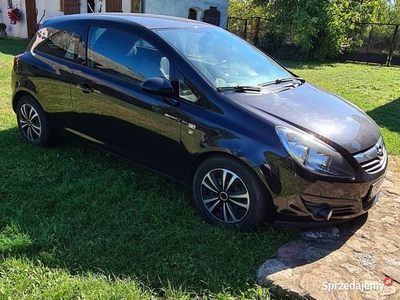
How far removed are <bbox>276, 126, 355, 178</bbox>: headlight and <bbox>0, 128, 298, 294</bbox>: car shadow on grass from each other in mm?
619

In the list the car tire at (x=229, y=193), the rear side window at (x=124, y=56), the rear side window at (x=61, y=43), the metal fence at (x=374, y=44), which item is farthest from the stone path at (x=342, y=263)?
the metal fence at (x=374, y=44)

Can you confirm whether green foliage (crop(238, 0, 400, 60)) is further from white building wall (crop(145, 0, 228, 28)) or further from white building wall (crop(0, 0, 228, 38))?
white building wall (crop(0, 0, 228, 38))

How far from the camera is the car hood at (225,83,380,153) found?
2703 millimetres

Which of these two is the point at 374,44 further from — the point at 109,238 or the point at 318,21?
the point at 109,238

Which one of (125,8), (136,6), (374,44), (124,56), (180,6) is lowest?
(374,44)

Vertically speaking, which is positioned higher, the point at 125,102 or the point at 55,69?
the point at 55,69

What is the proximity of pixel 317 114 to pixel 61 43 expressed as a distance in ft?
8.70

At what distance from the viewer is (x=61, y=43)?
380 cm

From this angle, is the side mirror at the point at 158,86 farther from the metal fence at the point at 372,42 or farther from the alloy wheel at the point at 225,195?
the metal fence at the point at 372,42

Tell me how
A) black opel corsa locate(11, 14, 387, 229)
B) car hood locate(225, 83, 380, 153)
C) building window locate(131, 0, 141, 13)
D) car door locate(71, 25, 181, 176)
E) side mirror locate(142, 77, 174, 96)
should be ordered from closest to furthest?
black opel corsa locate(11, 14, 387, 229) → car hood locate(225, 83, 380, 153) → side mirror locate(142, 77, 174, 96) → car door locate(71, 25, 181, 176) → building window locate(131, 0, 141, 13)

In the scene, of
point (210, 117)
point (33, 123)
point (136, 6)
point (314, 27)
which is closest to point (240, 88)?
point (210, 117)

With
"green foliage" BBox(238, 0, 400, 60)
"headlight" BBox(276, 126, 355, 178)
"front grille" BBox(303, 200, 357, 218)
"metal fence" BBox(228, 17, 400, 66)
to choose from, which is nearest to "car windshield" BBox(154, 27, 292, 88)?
"headlight" BBox(276, 126, 355, 178)

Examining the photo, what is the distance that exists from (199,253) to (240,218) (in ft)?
1.42

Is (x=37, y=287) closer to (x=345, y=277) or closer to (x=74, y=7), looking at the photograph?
(x=345, y=277)
